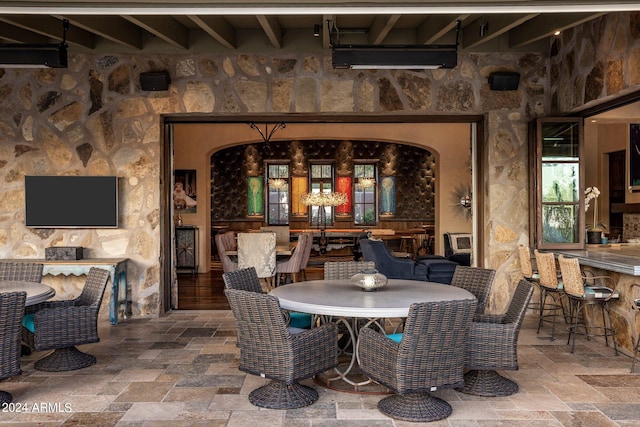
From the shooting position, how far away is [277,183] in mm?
15609

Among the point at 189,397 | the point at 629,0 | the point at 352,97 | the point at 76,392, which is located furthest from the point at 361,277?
the point at 352,97

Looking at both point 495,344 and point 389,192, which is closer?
point 495,344

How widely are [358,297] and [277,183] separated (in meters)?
11.7

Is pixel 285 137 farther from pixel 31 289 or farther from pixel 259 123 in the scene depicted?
pixel 31 289

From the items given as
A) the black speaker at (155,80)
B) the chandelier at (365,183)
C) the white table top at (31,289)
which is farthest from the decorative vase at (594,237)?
the chandelier at (365,183)

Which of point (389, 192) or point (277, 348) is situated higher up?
point (389, 192)

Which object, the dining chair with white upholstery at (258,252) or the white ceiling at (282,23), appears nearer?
the white ceiling at (282,23)

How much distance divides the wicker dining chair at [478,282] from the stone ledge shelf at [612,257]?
3.78ft

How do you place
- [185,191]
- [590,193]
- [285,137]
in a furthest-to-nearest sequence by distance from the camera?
[285,137] < [185,191] < [590,193]

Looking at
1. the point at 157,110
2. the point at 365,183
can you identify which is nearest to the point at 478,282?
the point at 157,110

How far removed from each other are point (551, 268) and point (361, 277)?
7.19ft

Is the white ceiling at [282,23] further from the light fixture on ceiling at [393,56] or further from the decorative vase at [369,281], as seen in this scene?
the decorative vase at [369,281]

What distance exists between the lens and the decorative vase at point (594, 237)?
23.5ft

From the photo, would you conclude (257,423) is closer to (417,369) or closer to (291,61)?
(417,369)
